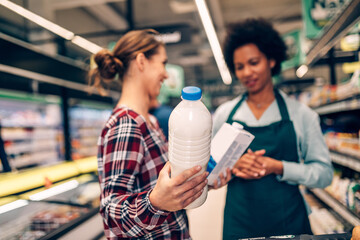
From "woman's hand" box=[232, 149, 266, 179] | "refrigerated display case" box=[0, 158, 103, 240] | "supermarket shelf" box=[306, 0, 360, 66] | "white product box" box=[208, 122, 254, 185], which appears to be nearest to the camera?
"white product box" box=[208, 122, 254, 185]

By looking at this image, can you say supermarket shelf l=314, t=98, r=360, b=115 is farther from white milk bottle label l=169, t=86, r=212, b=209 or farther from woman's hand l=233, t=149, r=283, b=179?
white milk bottle label l=169, t=86, r=212, b=209

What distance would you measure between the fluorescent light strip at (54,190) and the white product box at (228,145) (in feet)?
5.44

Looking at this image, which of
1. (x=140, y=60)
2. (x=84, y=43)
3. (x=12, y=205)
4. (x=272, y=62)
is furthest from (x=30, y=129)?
(x=272, y=62)

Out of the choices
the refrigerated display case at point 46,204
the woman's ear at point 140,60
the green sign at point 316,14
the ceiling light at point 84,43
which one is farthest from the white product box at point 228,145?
the green sign at point 316,14

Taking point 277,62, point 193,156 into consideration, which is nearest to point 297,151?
point 277,62

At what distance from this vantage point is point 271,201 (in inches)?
65.7

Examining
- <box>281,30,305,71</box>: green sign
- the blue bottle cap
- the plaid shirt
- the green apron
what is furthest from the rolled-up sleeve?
<box>281,30,305,71</box>: green sign

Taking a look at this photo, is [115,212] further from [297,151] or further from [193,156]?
[297,151]

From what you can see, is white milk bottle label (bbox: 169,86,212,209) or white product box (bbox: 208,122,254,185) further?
white product box (bbox: 208,122,254,185)

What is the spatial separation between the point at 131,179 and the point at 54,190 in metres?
1.76

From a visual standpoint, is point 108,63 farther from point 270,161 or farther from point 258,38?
point 258,38

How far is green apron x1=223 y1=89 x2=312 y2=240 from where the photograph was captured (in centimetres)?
164

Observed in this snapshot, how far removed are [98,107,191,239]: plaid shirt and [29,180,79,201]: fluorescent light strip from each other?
4.48ft

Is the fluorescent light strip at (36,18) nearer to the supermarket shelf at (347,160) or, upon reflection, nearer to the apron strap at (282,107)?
the apron strap at (282,107)
